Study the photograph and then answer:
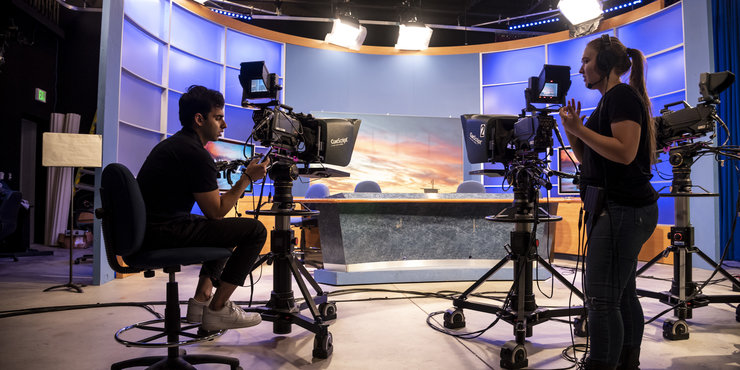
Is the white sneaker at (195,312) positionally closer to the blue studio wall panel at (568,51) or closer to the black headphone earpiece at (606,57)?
the black headphone earpiece at (606,57)

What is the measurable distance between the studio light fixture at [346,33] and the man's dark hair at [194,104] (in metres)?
5.67

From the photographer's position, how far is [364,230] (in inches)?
161

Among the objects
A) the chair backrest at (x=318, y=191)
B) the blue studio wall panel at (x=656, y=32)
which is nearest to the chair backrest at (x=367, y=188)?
the chair backrest at (x=318, y=191)

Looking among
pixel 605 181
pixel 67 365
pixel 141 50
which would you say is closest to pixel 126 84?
pixel 141 50

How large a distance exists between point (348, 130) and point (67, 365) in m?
1.90

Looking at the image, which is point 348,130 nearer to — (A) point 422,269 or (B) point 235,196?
(B) point 235,196

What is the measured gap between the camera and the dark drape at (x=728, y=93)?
578 centimetres

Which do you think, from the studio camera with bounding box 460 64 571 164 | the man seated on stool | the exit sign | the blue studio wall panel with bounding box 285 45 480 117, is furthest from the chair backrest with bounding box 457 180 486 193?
the exit sign

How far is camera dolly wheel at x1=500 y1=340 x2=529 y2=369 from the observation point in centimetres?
201

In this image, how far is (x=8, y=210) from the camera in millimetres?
5188

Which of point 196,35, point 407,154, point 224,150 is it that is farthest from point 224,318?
point 407,154

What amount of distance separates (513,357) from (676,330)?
1215mm

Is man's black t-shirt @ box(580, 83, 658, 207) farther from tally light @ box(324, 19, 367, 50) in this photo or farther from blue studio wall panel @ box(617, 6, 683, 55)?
tally light @ box(324, 19, 367, 50)

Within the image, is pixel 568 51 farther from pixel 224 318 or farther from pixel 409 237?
pixel 224 318
